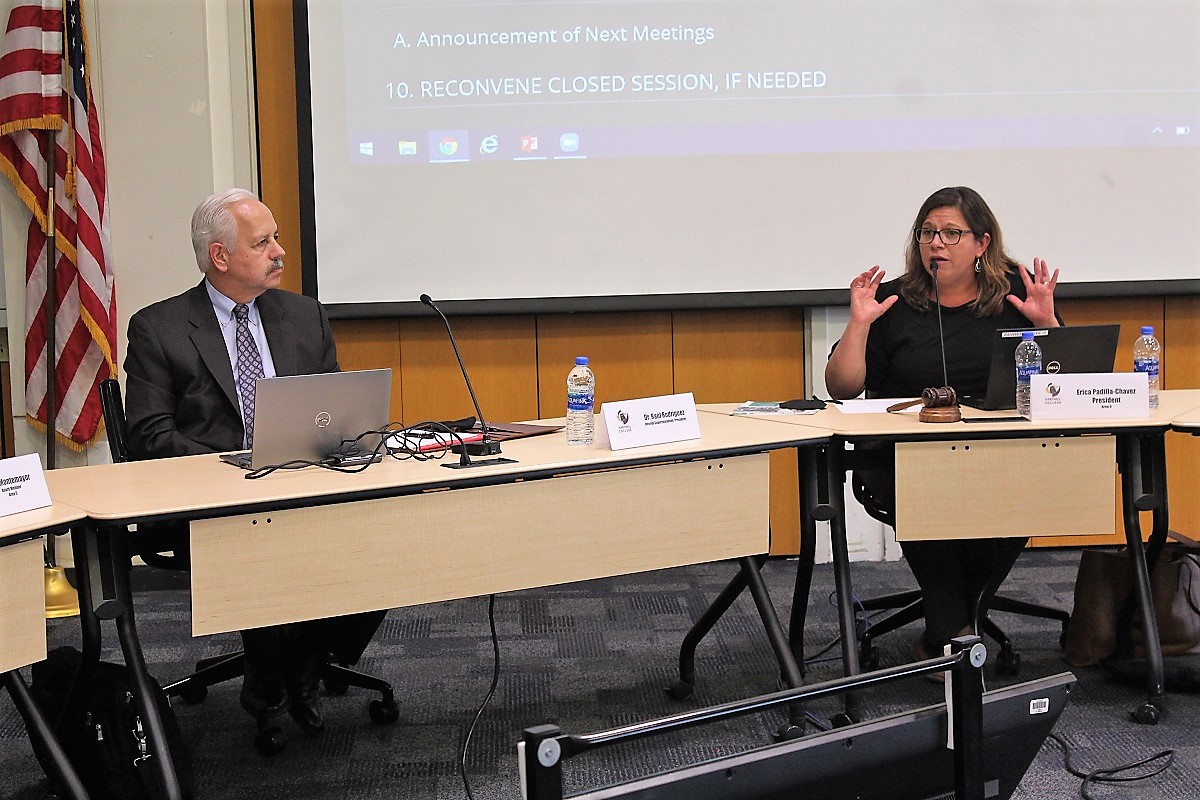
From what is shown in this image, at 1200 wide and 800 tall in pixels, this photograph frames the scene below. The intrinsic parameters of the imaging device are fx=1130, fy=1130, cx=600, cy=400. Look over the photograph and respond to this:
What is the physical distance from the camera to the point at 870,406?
9.71ft

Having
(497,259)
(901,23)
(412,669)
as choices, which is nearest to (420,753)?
(412,669)

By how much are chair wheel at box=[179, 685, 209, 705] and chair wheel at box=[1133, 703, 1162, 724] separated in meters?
2.21

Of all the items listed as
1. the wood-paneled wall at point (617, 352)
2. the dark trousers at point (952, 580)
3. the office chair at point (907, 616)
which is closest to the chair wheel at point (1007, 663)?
the office chair at point (907, 616)

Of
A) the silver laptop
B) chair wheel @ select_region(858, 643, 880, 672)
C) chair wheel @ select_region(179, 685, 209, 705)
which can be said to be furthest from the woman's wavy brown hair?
chair wheel @ select_region(179, 685, 209, 705)

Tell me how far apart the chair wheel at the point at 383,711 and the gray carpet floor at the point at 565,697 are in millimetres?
30

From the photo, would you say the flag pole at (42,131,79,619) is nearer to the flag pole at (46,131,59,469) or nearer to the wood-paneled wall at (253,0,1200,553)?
the flag pole at (46,131,59,469)

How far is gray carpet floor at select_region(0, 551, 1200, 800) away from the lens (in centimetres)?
241

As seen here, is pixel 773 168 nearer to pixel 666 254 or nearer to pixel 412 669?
pixel 666 254

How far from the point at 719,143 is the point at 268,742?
2.55m

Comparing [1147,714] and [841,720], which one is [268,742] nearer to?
[841,720]

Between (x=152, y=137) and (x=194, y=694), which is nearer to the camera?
(x=194, y=694)

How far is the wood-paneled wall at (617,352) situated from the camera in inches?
164

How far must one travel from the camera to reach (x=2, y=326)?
4.11 m

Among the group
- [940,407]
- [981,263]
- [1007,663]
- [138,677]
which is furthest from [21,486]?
[981,263]
